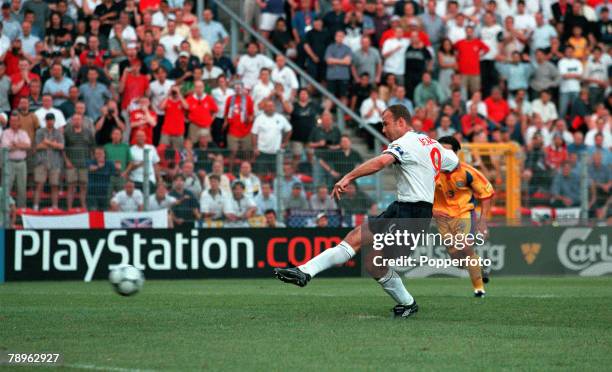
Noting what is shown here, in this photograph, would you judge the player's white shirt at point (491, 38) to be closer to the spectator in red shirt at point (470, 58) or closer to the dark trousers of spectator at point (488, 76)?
the dark trousers of spectator at point (488, 76)

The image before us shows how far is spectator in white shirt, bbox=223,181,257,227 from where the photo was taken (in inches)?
822

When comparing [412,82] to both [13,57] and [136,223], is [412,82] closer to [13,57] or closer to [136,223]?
[136,223]

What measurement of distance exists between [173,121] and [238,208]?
2604 mm

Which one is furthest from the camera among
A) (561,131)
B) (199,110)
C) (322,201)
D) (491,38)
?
(491,38)

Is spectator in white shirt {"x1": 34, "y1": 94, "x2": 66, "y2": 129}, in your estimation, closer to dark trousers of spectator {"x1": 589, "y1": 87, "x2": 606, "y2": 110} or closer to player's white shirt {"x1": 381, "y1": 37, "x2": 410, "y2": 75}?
player's white shirt {"x1": 381, "y1": 37, "x2": 410, "y2": 75}

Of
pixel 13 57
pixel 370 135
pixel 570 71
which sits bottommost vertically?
pixel 370 135

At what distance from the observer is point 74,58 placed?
75.3 feet

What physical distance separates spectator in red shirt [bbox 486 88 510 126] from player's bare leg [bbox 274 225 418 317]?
14.8 m

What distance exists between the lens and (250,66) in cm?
2433

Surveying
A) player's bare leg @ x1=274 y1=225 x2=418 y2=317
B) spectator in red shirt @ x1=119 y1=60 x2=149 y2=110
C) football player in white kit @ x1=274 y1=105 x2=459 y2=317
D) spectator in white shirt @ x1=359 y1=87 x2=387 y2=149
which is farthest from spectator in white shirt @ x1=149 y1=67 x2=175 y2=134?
player's bare leg @ x1=274 y1=225 x2=418 y2=317

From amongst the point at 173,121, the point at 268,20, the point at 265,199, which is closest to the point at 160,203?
the point at 265,199

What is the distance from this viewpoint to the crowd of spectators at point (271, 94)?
67.7 ft

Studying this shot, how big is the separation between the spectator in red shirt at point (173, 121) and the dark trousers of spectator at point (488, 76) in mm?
8252

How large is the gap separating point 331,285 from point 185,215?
371cm
